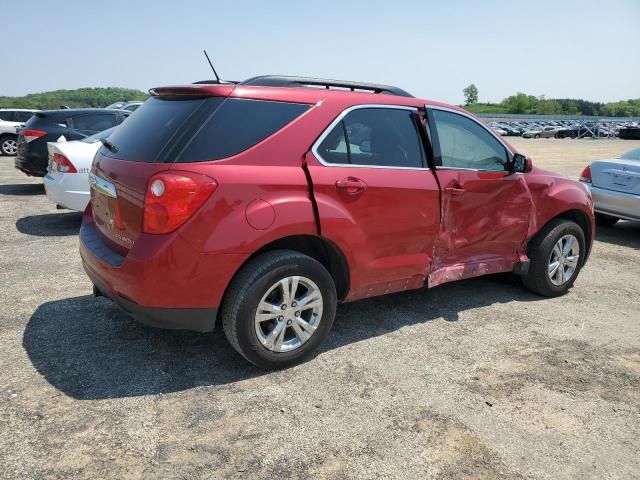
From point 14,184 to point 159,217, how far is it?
32.9ft

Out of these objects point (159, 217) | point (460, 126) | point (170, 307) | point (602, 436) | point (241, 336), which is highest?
point (460, 126)

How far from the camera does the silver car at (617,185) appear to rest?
7.45 metres

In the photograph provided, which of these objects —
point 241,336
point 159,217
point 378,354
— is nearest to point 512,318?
point 378,354

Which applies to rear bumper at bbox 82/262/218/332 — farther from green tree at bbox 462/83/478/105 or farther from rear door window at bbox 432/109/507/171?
green tree at bbox 462/83/478/105

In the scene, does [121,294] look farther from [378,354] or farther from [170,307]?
[378,354]

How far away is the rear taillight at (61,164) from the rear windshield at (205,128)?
3.75 metres

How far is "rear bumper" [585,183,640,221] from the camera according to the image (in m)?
7.40

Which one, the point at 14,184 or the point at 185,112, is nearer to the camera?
the point at 185,112

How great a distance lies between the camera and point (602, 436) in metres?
2.79

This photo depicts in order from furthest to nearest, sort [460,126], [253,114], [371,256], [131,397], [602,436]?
[460,126] → [371,256] → [253,114] → [131,397] → [602,436]

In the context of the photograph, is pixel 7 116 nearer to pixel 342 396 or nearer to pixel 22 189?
pixel 22 189

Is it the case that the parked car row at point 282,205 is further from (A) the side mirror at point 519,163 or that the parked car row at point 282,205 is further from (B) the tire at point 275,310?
(A) the side mirror at point 519,163

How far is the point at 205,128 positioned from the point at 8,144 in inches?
667

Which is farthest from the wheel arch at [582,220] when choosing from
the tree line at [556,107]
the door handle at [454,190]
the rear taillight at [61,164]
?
the tree line at [556,107]
